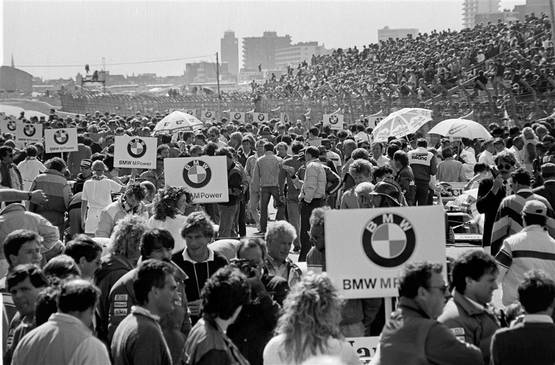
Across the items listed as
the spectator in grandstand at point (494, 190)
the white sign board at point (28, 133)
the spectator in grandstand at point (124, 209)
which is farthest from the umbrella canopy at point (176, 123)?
the spectator in grandstand at point (124, 209)

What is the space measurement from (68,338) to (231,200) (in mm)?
10054

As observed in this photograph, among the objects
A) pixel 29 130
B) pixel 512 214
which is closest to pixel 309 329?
pixel 512 214

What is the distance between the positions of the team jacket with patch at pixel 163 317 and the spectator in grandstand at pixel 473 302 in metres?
1.67

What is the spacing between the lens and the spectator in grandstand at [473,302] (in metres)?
6.29

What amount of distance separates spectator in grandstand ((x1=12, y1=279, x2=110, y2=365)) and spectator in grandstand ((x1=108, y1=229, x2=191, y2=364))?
0.85 m

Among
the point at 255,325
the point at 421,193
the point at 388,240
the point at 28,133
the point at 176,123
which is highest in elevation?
the point at 176,123

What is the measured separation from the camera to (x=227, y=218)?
1577 cm

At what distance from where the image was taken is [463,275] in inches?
255

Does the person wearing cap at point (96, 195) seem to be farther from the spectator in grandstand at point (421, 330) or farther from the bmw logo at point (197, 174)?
the spectator in grandstand at point (421, 330)

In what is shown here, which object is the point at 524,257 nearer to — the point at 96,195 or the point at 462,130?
the point at 96,195

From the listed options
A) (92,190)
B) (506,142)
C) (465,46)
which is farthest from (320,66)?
(92,190)

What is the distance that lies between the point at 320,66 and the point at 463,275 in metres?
59.7

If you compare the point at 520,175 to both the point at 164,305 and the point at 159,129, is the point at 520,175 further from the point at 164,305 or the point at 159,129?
the point at 159,129

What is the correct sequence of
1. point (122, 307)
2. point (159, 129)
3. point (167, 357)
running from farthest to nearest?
1. point (159, 129)
2. point (122, 307)
3. point (167, 357)
